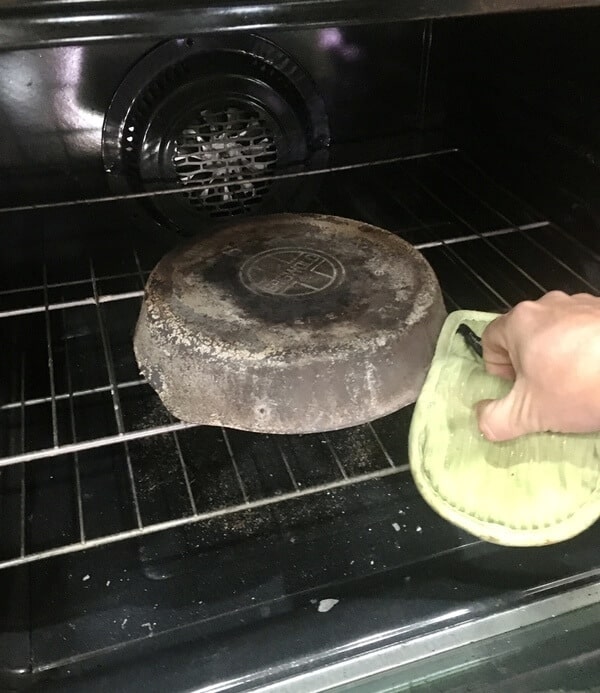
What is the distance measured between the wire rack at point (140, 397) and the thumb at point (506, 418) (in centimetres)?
18

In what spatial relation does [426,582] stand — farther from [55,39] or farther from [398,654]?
[55,39]

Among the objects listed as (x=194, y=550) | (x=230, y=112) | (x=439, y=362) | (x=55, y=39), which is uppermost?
(x=55, y=39)

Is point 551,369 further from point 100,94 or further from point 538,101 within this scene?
point 100,94

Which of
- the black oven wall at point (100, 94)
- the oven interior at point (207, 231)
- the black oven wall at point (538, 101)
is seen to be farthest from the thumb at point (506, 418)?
the black oven wall at point (100, 94)

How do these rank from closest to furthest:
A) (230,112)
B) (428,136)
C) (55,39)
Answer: (55,39)
(230,112)
(428,136)

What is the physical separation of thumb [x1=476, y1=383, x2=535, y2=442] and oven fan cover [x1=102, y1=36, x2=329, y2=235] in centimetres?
63

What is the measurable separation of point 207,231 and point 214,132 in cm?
21

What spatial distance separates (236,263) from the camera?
0.85 meters

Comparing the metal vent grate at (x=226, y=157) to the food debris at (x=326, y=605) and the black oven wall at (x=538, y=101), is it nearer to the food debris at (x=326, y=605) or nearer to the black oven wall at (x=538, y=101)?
the black oven wall at (x=538, y=101)

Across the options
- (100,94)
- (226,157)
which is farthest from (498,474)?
(100,94)

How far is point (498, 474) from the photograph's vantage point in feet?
2.16

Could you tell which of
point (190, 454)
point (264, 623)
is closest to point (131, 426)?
point (190, 454)

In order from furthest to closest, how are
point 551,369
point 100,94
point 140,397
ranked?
1. point 100,94
2. point 140,397
3. point 551,369

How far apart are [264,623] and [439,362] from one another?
0.31 meters
